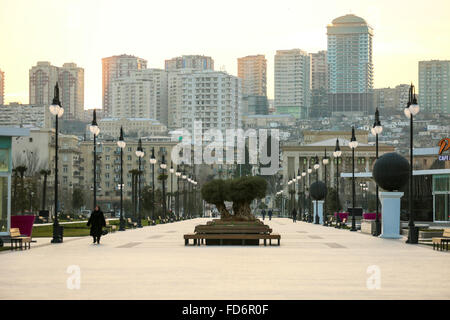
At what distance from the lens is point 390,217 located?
146 feet

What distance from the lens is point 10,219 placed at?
37.9 metres

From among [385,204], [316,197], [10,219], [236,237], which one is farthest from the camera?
[316,197]

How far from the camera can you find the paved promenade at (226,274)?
16.3m

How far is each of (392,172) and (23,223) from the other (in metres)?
19.0

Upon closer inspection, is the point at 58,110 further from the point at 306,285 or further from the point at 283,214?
the point at 283,214

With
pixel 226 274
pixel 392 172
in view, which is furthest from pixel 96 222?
pixel 226 274

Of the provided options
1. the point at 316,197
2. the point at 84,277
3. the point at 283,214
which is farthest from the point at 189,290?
the point at 283,214

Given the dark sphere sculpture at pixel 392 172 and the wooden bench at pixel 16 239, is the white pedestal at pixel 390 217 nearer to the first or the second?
the dark sphere sculpture at pixel 392 172

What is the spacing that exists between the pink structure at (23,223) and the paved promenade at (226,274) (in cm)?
688

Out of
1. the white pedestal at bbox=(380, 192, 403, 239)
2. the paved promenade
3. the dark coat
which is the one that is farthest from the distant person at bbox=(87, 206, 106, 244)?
the white pedestal at bbox=(380, 192, 403, 239)

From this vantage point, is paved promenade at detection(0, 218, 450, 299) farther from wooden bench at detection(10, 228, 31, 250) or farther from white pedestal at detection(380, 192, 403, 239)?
white pedestal at detection(380, 192, 403, 239)

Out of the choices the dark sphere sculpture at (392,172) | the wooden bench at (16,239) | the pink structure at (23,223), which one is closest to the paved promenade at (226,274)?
the wooden bench at (16,239)

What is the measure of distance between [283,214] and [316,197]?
268 ft

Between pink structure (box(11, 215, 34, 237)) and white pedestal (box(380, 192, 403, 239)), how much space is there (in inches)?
689
